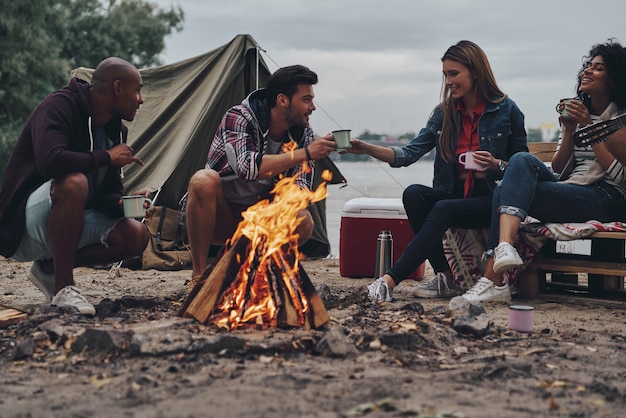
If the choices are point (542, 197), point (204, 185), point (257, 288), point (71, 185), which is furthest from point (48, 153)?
point (542, 197)

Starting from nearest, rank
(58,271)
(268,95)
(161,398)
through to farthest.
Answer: (161,398), (58,271), (268,95)

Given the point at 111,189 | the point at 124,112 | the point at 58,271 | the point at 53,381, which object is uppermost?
the point at 124,112

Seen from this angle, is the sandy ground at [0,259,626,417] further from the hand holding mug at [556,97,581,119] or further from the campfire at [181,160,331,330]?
the hand holding mug at [556,97,581,119]

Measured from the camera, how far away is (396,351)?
3.13 m

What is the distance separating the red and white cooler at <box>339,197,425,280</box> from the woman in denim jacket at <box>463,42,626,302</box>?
1.08 metres

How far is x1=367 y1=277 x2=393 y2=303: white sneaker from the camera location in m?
4.41

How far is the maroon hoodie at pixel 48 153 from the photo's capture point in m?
3.78

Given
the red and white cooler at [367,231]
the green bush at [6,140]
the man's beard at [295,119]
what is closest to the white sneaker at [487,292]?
the red and white cooler at [367,231]

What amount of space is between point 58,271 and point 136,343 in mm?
1139

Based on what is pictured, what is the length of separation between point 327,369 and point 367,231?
2.71 m

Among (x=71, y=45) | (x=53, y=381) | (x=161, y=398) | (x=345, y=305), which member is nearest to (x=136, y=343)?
(x=53, y=381)

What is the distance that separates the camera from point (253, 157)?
14.1 ft

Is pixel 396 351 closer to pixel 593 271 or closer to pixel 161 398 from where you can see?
pixel 161 398

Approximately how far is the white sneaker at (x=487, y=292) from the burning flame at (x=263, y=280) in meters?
1.24
